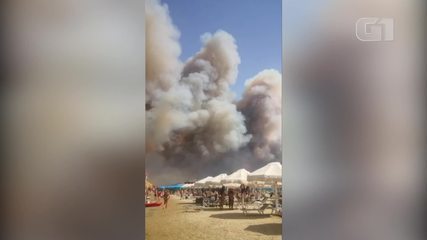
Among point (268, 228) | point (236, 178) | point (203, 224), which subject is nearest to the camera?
point (268, 228)

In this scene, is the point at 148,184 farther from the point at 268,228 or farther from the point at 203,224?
the point at 268,228

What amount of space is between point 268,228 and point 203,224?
54 centimetres

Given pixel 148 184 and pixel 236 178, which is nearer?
pixel 148 184

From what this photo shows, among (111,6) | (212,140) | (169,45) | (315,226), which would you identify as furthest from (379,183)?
(111,6)

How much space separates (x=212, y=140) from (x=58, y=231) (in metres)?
1.43

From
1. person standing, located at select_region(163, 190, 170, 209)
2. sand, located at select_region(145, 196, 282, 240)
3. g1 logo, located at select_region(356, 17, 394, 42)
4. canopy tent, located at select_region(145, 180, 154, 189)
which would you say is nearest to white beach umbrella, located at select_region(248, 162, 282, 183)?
sand, located at select_region(145, 196, 282, 240)

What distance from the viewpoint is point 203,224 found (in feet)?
11.1

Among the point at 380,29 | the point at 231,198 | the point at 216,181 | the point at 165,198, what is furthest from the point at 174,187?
the point at 380,29

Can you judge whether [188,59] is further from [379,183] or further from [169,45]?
[379,183]

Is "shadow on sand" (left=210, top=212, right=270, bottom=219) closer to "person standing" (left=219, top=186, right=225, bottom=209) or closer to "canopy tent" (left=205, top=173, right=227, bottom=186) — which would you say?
"person standing" (left=219, top=186, right=225, bottom=209)

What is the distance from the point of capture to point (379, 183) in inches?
122

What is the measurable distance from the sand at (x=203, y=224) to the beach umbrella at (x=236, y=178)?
0.24 meters

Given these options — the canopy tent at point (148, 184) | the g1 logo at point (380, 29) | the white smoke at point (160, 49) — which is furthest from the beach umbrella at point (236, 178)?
the g1 logo at point (380, 29)

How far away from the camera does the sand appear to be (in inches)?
129
